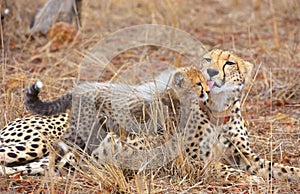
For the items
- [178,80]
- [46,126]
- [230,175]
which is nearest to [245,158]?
[230,175]

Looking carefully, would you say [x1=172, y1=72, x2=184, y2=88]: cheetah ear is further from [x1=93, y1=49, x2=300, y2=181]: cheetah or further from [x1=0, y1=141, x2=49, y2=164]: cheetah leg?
[x1=0, y1=141, x2=49, y2=164]: cheetah leg

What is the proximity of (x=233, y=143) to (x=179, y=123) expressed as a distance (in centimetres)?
35

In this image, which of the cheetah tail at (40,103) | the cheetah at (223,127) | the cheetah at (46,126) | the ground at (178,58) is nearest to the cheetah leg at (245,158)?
the cheetah at (223,127)

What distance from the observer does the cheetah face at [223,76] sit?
355 centimetres

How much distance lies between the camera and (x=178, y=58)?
5.25m

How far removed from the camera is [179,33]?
19.7 feet

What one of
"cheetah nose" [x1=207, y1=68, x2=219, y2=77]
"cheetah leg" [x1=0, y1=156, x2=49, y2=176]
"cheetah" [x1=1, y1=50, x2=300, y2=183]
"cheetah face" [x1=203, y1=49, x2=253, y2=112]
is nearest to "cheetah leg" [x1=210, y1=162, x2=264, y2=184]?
"cheetah" [x1=1, y1=50, x2=300, y2=183]

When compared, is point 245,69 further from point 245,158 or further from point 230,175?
point 230,175

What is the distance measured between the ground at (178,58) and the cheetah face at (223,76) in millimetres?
372

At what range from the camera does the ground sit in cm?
316

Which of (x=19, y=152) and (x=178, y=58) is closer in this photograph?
(x=19, y=152)

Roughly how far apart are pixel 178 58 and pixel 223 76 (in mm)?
1717

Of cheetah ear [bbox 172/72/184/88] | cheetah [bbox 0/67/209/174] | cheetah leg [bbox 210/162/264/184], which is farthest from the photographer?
cheetah ear [bbox 172/72/184/88]

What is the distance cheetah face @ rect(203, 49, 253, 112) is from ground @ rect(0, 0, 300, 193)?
0.37m
